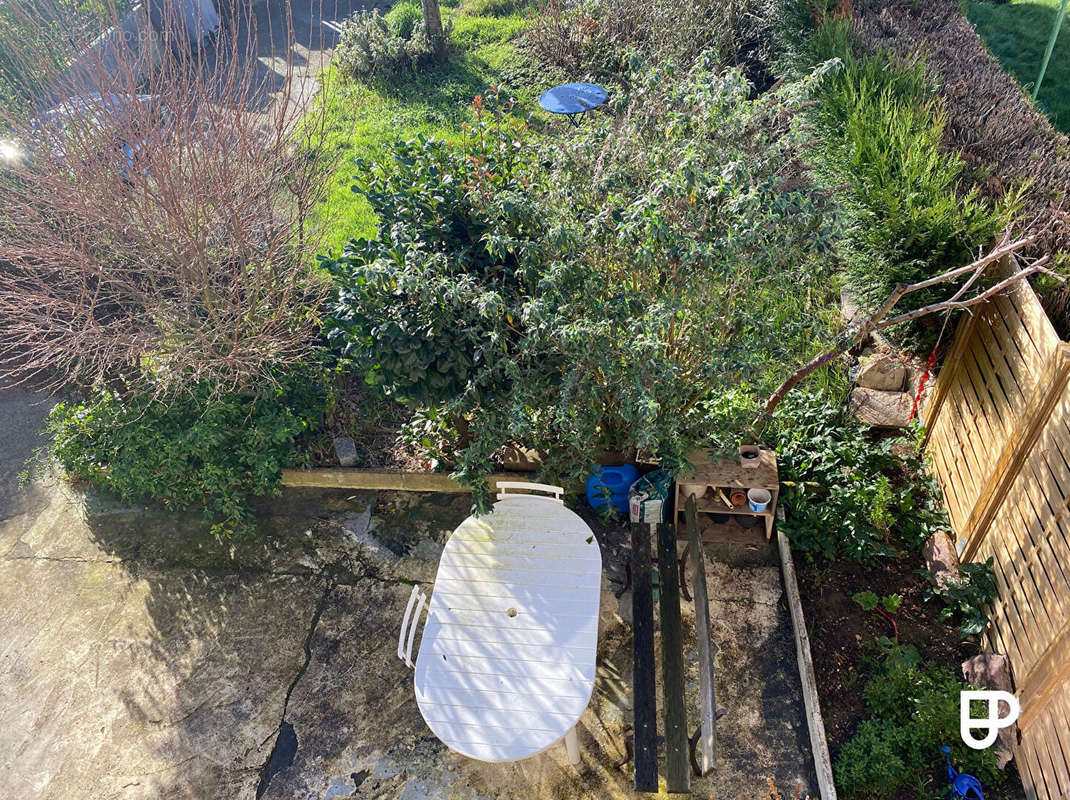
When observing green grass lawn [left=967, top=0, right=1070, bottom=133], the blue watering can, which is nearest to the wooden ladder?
the blue watering can

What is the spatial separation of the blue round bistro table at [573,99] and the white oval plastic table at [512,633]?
17.4 ft

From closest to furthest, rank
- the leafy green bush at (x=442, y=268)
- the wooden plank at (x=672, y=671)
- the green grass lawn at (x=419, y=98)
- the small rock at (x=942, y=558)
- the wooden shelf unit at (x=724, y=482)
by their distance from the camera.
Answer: the wooden plank at (x=672, y=671)
the leafy green bush at (x=442, y=268)
the small rock at (x=942, y=558)
the wooden shelf unit at (x=724, y=482)
the green grass lawn at (x=419, y=98)

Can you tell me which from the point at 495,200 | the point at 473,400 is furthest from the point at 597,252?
the point at 473,400

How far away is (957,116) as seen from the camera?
6.42 meters

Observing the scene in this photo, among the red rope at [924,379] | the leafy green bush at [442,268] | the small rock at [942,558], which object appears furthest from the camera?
the red rope at [924,379]

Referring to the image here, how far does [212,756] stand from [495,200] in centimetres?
382

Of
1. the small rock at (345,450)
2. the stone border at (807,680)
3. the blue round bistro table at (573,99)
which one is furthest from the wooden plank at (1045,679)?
the blue round bistro table at (573,99)

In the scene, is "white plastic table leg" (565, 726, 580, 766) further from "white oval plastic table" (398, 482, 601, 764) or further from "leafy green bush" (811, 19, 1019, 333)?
"leafy green bush" (811, 19, 1019, 333)

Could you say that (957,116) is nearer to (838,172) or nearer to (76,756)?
(838,172)

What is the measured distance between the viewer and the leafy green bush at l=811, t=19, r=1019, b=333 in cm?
500

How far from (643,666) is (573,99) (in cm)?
667

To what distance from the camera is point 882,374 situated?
5.95 meters

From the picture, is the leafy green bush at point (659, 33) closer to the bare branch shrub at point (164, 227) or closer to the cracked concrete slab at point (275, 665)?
the bare branch shrub at point (164, 227)

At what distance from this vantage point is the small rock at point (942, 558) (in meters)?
4.85
